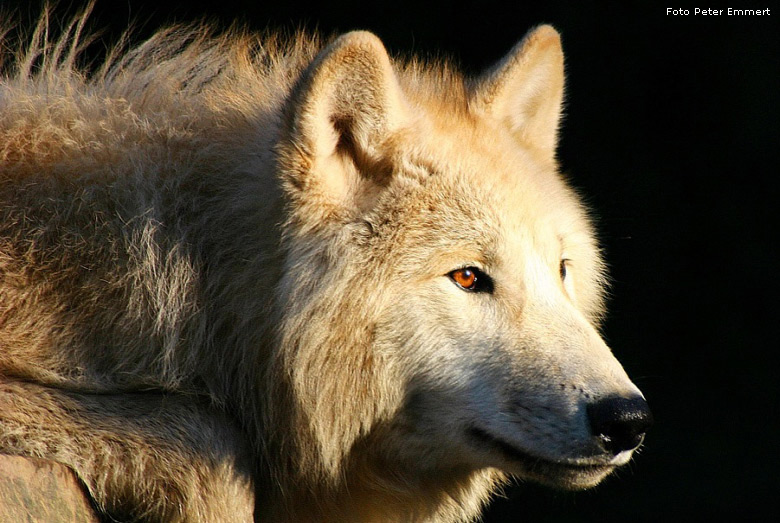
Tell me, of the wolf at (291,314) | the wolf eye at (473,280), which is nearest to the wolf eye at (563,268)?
the wolf at (291,314)

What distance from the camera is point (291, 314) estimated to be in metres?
2.94

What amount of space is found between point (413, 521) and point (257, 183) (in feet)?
4.47

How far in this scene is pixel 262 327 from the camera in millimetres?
3029

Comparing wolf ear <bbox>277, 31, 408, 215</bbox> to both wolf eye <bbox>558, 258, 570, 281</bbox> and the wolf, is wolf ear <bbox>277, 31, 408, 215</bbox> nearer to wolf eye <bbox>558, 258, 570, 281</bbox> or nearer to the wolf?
the wolf

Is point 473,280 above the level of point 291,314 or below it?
above

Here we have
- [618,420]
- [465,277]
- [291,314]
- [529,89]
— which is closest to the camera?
[618,420]

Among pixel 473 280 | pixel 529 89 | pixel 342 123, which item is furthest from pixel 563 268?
pixel 342 123

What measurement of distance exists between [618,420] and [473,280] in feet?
2.15

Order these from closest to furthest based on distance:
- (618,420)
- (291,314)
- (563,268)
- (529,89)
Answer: (618,420) < (291,314) < (563,268) < (529,89)

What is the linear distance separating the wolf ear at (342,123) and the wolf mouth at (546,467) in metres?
0.87

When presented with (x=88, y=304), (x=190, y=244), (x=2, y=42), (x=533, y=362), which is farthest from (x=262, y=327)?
(x=2, y=42)

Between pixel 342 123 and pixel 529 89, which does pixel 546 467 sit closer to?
pixel 342 123

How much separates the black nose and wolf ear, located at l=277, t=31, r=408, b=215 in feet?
3.26

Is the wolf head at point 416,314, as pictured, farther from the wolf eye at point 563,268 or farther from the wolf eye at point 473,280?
the wolf eye at point 563,268
